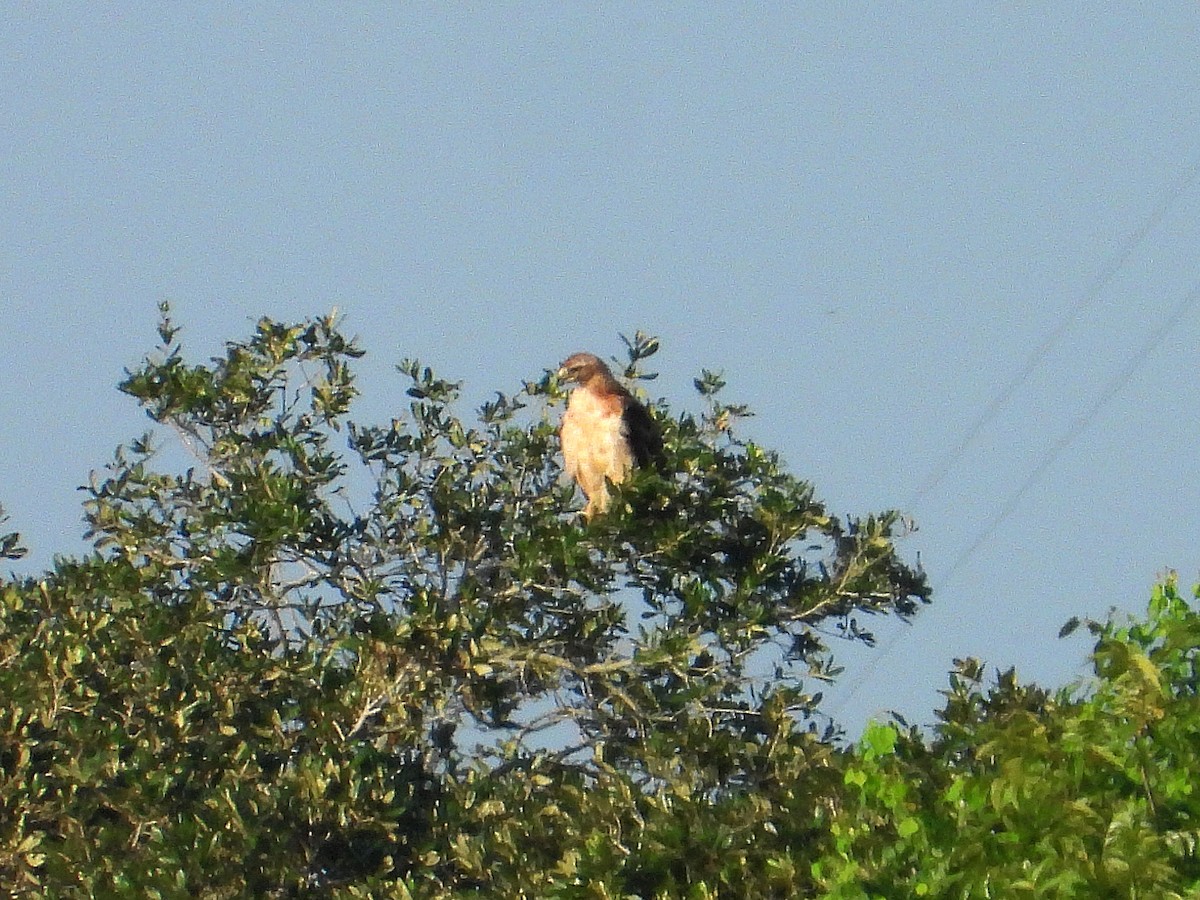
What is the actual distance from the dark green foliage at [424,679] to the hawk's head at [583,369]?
1.80 m

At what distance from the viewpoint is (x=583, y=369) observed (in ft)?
44.3

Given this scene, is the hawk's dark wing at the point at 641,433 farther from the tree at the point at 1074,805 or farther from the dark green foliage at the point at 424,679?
the tree at the point at 1074,805

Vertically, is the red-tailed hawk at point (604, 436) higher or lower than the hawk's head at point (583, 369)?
lower

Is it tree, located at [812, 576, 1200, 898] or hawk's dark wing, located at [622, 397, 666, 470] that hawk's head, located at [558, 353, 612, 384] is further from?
tree, located at [812, 576, 1200, 898]

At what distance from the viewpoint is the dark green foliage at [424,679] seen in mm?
8805

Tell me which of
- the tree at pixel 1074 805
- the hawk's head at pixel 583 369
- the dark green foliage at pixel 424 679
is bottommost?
the tree at pixel 1074 805

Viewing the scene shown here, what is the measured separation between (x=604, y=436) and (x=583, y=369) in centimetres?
97

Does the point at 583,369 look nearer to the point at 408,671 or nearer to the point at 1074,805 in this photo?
the point at 408,671

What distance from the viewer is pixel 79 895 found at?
356 inches

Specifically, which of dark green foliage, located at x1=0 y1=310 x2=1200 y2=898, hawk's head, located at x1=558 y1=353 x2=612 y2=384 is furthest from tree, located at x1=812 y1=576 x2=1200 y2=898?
hawk's head, located at x1=558 y1=353 x2=612 y2=384

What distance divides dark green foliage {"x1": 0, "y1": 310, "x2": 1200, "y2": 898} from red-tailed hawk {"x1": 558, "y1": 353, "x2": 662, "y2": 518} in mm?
943

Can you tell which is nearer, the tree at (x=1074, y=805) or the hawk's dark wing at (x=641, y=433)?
the tree at (x=1074, y=805)

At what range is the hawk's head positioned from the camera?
527 inches

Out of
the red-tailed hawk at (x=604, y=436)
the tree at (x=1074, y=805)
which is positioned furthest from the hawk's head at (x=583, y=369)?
the tree at (x=1074, y=805)
